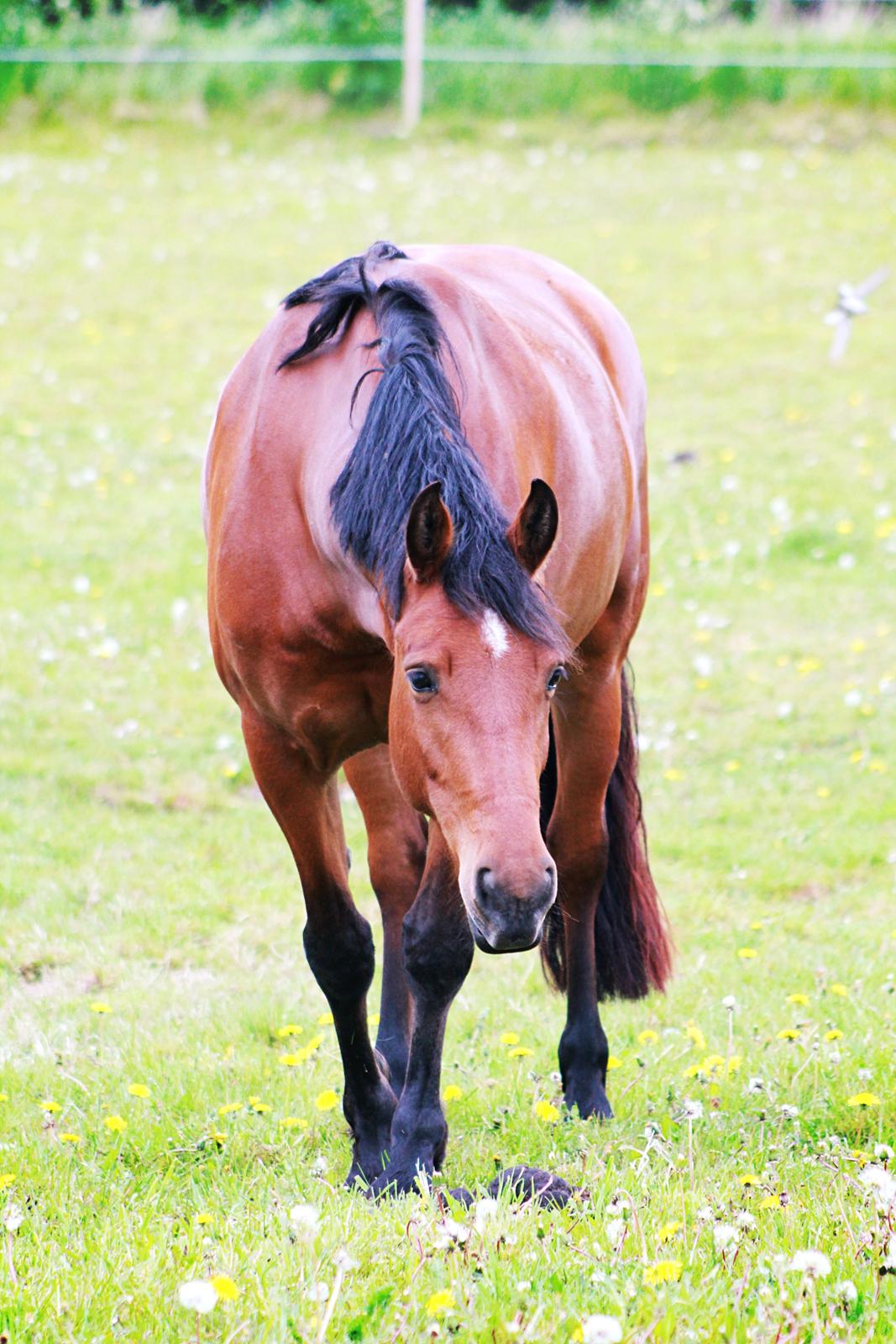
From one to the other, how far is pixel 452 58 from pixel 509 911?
1569 centimetres

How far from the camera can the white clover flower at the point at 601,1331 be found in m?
2.00

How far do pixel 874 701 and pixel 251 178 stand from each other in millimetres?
10938

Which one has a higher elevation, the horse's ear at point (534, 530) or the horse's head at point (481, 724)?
the horse's ear at point (534, 530)

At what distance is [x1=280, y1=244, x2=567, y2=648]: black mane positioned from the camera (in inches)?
110

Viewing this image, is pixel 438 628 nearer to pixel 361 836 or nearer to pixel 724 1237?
pixel 724 1237

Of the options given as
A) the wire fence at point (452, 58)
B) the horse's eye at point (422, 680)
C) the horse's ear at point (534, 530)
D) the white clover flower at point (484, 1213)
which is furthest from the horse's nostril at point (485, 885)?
the wire fence at point (452, 58)

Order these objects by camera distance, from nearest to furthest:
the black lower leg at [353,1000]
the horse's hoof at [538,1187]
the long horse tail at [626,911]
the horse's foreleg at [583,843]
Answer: the horse's hoof at [538,1187] → the black lower leg at [353,1000] → the horse's foreleg at [583,843] → the long horse tail at [626,911]

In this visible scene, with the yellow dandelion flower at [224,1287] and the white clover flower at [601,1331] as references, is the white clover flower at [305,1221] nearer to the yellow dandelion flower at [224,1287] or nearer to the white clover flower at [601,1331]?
the yellow dandelion flower at [224,1287]

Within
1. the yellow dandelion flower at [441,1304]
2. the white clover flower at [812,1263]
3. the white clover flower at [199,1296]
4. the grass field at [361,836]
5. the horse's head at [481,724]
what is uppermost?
the horse's head at [481,724]

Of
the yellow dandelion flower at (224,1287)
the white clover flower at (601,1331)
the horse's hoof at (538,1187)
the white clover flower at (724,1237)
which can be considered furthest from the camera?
the horse's hoof at (538,1187)

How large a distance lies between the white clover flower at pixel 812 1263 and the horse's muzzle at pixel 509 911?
66cm

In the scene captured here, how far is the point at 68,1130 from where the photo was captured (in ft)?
12.0

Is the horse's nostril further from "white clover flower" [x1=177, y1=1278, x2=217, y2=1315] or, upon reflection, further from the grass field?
"white clover flower" [x1=177, y1=1278, x2=217, y2=1315]

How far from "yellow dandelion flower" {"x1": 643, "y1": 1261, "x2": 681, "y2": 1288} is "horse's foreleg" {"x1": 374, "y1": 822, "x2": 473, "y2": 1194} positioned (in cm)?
109
